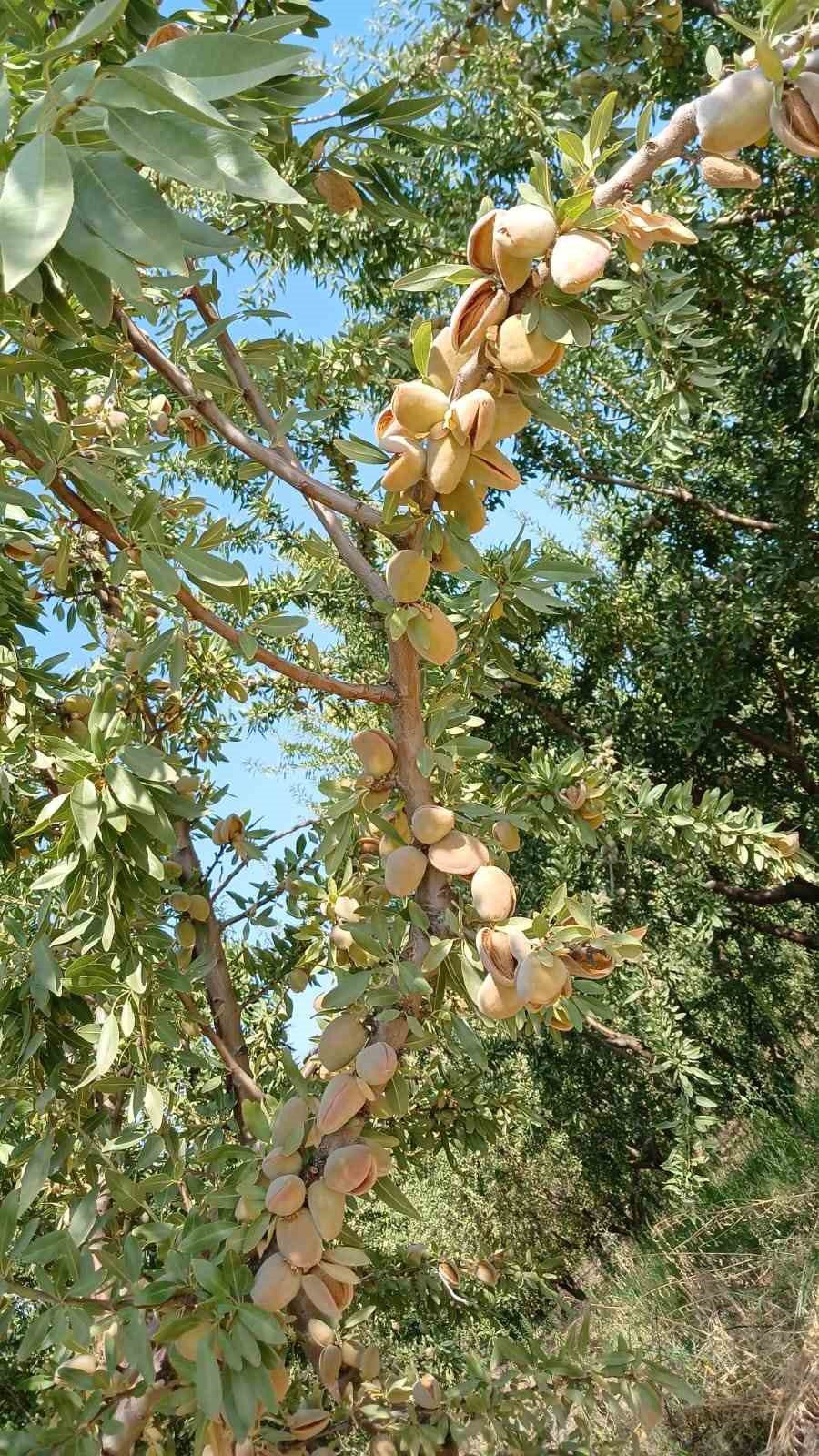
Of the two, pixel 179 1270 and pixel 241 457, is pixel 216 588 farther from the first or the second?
pixel 241 457

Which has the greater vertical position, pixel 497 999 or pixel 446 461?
pixel 446 461

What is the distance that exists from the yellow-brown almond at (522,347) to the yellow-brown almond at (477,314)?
0.05 feet

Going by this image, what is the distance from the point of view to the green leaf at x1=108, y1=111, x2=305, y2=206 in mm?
388

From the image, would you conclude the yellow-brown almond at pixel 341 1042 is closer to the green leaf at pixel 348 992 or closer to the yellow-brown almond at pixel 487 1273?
the green leaf at pixel 348 992

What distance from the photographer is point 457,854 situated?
0.77 metres

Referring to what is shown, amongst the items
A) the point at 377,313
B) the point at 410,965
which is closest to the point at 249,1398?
the point at 410,965

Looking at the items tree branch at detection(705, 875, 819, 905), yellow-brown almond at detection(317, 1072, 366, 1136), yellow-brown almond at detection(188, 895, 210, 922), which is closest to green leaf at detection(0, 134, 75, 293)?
yellow-brown almond at detection(317, 1072, 366, 1136)

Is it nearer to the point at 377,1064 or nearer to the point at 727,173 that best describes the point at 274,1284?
the point at 377,1064

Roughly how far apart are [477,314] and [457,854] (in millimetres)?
395

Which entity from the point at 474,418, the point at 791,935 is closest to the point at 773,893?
the point at 791,935

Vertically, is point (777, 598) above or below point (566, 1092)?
above

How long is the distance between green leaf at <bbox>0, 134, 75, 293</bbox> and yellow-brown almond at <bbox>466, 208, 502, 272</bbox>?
0.30 m

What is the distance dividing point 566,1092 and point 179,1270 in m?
2.76

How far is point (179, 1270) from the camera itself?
774mm
